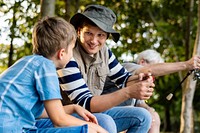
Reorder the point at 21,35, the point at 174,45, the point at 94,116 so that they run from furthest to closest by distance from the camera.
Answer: the point at 174,45 < the point at 21,35 < the point at 94,116

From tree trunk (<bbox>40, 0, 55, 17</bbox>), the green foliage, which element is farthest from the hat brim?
the green foliage

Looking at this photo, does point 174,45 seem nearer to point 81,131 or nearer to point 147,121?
point 147,121

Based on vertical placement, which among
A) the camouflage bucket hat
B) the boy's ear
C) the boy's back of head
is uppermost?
the camouflage bucket hat

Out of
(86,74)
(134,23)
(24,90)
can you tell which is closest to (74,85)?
(86,74)

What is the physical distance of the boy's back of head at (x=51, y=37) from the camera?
285 cm

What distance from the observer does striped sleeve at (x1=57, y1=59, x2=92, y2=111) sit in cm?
333

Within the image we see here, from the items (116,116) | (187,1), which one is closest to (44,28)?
(116,116)

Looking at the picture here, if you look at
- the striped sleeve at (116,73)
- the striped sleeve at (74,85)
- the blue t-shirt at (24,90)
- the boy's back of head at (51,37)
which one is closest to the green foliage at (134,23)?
the striped sleeve at (116,73)

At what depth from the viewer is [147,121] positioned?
3.54m

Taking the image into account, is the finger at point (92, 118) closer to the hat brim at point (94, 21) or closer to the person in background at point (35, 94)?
the person in background at point (35, 94)

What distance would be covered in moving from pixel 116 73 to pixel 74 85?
28.4 inches

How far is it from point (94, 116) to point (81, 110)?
0.32 ft

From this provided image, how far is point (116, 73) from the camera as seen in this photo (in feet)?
13.1

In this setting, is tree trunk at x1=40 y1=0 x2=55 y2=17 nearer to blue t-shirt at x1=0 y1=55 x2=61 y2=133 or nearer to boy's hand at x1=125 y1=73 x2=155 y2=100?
boy's hand at x1=125 y1=73 x2=155 y2=100
